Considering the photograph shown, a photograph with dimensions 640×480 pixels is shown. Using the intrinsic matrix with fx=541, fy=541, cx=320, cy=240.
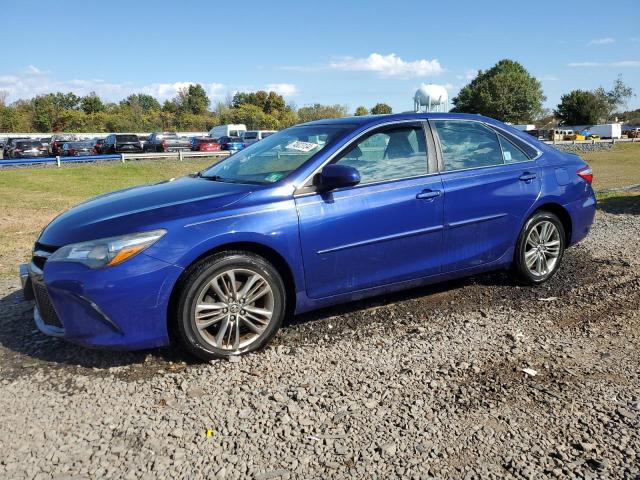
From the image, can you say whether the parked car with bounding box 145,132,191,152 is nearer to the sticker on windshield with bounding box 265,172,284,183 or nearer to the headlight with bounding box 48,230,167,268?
the sticker on windshield with bounding box 265,172,284,183

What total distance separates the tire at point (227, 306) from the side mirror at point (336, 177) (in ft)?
2.36

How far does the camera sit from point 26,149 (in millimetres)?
31672

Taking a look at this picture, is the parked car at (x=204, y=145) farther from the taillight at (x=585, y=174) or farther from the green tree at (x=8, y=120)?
the green tree at (x=8, y=120)

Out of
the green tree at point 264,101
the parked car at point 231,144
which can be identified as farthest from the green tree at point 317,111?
the parked car at point 231,144

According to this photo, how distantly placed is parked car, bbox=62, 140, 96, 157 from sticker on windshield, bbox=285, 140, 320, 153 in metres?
35.2

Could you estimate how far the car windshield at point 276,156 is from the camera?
13.7 ft

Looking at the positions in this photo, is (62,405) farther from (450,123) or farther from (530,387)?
(450,123)

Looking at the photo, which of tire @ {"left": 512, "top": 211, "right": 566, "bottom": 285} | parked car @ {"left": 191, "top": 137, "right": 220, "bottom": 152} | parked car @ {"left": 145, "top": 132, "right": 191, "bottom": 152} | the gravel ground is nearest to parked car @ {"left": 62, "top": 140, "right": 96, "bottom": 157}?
parked car @ {"left": 145, "top": 132, "right": 191, "bottom": 152}

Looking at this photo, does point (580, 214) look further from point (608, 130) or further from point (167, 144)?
point (608, 130)

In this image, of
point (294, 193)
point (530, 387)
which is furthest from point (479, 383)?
point (294, 193)

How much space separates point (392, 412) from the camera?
298 centimetres

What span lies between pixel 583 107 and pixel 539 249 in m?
96.4

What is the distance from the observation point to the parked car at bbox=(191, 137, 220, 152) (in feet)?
117

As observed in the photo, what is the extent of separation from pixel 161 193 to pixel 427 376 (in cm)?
234
